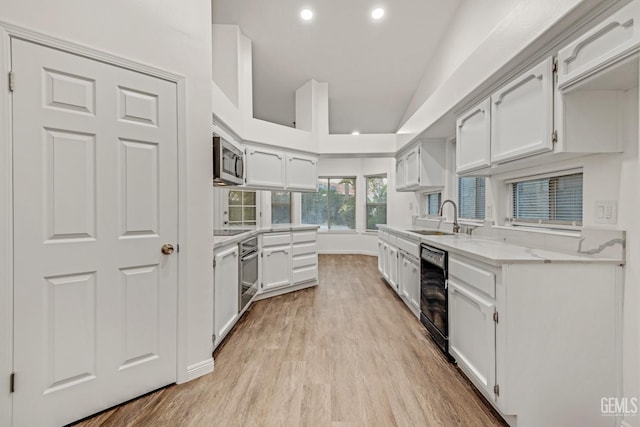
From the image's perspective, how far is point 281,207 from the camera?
A: 6.83 meters

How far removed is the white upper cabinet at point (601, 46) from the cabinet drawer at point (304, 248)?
10.6 feet

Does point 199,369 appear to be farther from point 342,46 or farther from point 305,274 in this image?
point 342,46

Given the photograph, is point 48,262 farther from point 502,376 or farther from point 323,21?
point 323,21

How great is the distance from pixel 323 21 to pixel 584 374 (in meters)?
4.03

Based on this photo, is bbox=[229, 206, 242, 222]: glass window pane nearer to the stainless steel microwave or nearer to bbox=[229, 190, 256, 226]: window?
bbox=[229, 190, 256, 226]: window

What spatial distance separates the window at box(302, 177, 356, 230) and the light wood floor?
477 cm

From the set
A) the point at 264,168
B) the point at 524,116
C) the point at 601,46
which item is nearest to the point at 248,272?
the point at 264,168

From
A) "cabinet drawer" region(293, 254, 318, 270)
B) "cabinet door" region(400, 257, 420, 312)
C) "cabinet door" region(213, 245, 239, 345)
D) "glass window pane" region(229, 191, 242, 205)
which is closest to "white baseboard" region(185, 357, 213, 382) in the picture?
"cabinet door" region(213, 245, 239, 345)

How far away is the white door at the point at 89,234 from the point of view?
148 cm

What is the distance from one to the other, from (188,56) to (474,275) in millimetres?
2345

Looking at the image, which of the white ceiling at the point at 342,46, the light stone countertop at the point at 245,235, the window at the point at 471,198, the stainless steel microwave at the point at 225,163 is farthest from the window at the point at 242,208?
the window at the point at 471,198

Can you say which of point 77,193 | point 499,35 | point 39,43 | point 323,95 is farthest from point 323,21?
point 77,193

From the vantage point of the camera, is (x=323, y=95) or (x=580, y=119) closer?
(x=580, y=119)

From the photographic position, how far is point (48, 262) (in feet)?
4.98
